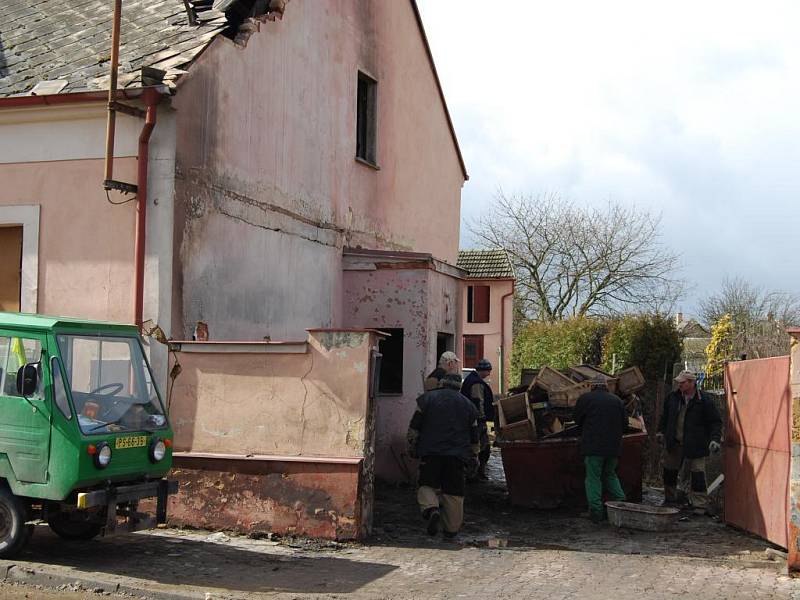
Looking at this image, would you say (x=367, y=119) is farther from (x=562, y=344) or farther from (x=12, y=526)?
(x=562, y=344)

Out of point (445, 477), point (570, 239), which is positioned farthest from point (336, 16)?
point (570, 239)

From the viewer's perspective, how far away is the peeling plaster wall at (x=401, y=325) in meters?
14.0

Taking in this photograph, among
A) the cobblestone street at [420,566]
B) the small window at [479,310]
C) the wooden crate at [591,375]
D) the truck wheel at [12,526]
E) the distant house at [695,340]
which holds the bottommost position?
the cobblestone street at [420,566]

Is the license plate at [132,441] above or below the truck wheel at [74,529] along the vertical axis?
above

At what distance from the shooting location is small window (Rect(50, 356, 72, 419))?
7844 millimetres

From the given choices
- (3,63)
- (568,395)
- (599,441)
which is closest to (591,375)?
(568,395)

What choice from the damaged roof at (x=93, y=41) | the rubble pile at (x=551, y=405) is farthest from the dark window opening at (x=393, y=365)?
the damaged roof at (x=93, y=41)

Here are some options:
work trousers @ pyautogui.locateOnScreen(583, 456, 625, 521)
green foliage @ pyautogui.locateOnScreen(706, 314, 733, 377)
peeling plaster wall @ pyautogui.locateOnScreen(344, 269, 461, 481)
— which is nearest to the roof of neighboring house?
green foliage @ pyautogui.locateOnScreen(706, 314, 733, 377)

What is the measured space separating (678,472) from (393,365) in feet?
14.5

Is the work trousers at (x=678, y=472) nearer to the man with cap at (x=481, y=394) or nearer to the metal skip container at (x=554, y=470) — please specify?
the metal skip container at (x=554, y=470)

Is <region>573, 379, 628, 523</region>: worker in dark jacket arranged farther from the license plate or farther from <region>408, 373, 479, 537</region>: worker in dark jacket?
the license plate

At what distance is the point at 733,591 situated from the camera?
7.93m

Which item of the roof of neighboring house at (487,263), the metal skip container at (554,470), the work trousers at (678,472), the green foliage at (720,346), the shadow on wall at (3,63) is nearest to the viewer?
the shadow on wall at (3,63)

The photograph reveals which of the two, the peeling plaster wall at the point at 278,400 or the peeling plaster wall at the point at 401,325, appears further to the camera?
the peeling plaster wall at the point at 401,325
